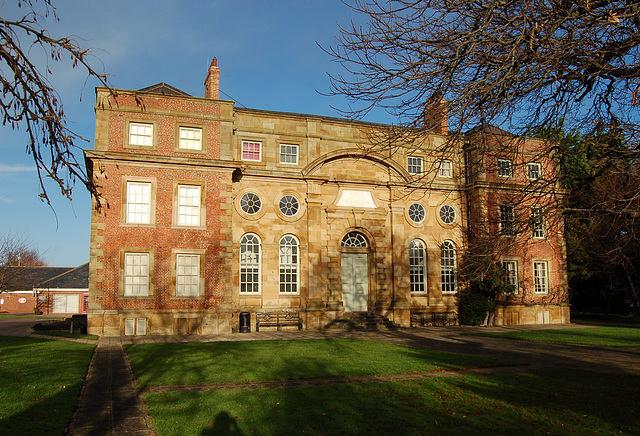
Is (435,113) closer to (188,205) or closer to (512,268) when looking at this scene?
(188,205)

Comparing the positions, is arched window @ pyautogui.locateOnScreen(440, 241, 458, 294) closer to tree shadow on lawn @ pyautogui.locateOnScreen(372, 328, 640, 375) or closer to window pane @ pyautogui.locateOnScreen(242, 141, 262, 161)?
tree shadow on lawn @ pyautogui.locateOnScreen(372, 328, 640, 375)

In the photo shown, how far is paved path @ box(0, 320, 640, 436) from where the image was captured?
7.40 meters

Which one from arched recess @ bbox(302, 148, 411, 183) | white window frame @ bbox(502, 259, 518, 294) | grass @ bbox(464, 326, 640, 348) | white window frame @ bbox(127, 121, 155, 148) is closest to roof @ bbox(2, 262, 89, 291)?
white window frame @ bbox(127, 121, 155, 148)

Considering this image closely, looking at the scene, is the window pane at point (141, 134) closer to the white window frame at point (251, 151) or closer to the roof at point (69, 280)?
the white window frame at point (251, 151)

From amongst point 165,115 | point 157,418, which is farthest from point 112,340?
point 157,418

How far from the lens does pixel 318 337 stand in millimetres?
18422

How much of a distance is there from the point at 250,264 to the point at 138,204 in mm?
5104

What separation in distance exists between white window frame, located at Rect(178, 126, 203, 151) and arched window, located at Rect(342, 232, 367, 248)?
7676mm

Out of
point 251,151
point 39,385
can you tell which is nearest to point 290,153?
point 251,151

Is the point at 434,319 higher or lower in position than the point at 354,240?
lower

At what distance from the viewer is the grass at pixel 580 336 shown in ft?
56.9

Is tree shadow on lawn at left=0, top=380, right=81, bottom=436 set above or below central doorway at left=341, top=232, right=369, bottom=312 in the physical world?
below

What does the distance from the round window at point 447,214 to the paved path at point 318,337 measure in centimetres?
520

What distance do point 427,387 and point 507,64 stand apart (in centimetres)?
597
